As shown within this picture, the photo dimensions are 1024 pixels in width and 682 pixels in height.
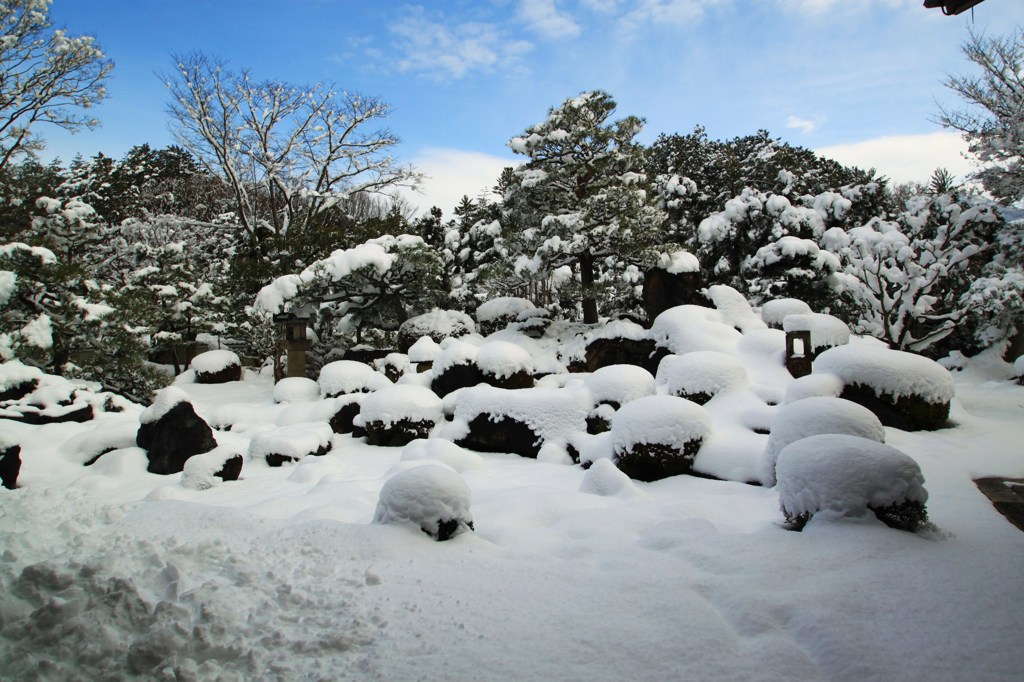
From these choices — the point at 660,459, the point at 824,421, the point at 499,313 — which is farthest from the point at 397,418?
the point at 499,313

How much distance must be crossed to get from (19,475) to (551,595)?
7047mm

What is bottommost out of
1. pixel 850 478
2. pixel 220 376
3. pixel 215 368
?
pixel 220 376

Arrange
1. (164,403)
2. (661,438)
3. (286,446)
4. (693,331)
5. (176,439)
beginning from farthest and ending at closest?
(693,331) < (286,446) < (164,403) < (176,439) < (661,438)

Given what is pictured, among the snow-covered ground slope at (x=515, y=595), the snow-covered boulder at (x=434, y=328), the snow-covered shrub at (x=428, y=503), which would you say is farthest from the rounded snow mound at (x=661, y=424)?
the snow-covered boulder at (x=434, y=328)

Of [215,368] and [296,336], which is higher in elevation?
[296,336]

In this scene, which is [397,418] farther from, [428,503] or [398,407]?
[428,503]

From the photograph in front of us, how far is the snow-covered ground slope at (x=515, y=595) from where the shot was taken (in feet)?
6.11

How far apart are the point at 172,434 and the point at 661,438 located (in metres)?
5.89

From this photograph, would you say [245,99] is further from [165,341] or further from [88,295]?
→ [88,295]

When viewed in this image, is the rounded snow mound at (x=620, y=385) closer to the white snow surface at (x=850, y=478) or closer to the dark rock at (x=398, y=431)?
the dark rock at (x=398, y=431)

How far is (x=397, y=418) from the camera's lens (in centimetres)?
805

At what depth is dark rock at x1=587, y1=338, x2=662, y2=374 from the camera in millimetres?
Result: 10805

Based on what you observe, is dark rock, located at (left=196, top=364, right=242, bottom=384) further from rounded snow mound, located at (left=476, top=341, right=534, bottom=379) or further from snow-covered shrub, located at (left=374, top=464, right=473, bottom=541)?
snow-covered shrub, located at (left=374, top=464, right=473, bottom=541)

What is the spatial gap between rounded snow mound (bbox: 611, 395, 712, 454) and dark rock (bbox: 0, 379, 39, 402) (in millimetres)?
8535
